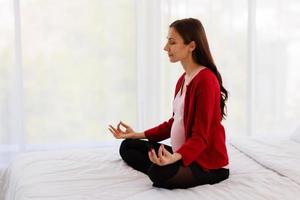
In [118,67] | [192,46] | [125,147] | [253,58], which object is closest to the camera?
[192,46]

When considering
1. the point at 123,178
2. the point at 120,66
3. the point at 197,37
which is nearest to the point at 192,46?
the point at 197,37

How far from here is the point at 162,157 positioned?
165 centimetres

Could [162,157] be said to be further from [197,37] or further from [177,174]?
[197,37]

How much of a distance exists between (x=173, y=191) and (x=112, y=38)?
5.96 ft

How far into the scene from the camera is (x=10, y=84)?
3.10m

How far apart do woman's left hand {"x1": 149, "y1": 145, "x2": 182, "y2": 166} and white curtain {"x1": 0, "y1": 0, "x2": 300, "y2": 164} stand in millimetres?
1701

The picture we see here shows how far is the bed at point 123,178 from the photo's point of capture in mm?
1641

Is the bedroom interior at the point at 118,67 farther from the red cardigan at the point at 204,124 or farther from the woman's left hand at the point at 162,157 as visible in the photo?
the woman's left hand at the point at 162,157

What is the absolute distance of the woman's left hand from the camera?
1643mm

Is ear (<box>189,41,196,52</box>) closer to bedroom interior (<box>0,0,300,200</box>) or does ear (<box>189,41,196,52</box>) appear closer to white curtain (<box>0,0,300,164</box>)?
bedroom interior (<box>0,0,300,200</box>)

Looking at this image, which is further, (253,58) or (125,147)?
(253,58)

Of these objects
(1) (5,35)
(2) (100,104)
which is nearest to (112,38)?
(2) (100,104)

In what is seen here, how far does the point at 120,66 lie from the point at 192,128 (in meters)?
1.63

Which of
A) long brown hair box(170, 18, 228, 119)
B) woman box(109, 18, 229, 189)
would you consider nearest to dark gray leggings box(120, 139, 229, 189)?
woman box(109, 18, 229, 189)
